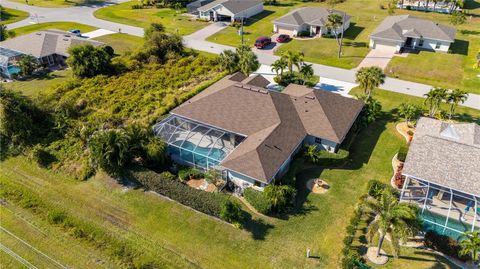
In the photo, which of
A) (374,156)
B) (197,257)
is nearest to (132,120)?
(197,257)

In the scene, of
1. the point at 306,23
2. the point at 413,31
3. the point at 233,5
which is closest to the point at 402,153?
the point at 413,31

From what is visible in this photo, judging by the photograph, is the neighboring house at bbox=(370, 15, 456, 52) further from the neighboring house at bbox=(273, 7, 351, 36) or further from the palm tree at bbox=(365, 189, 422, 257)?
the palm tree at bbox=(365, 189, 422, 257)

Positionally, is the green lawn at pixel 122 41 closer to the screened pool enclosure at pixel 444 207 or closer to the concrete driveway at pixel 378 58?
the concrete driveway at pixel 378 58

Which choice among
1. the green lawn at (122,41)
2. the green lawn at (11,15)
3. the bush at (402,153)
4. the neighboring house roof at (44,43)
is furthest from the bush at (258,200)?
the green lawn at (11,15)

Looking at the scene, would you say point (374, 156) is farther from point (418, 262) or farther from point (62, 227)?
point (62, 227)

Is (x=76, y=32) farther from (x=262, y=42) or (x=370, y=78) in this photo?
(x=370, y=78)

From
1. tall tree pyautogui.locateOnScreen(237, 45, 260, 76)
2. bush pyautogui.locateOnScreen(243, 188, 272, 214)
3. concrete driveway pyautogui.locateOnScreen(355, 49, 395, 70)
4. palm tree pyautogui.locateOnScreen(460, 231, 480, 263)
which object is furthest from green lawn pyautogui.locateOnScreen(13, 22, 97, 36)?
palm tree pyautogui.locateOnScreen(460, 231, 480, 263)
